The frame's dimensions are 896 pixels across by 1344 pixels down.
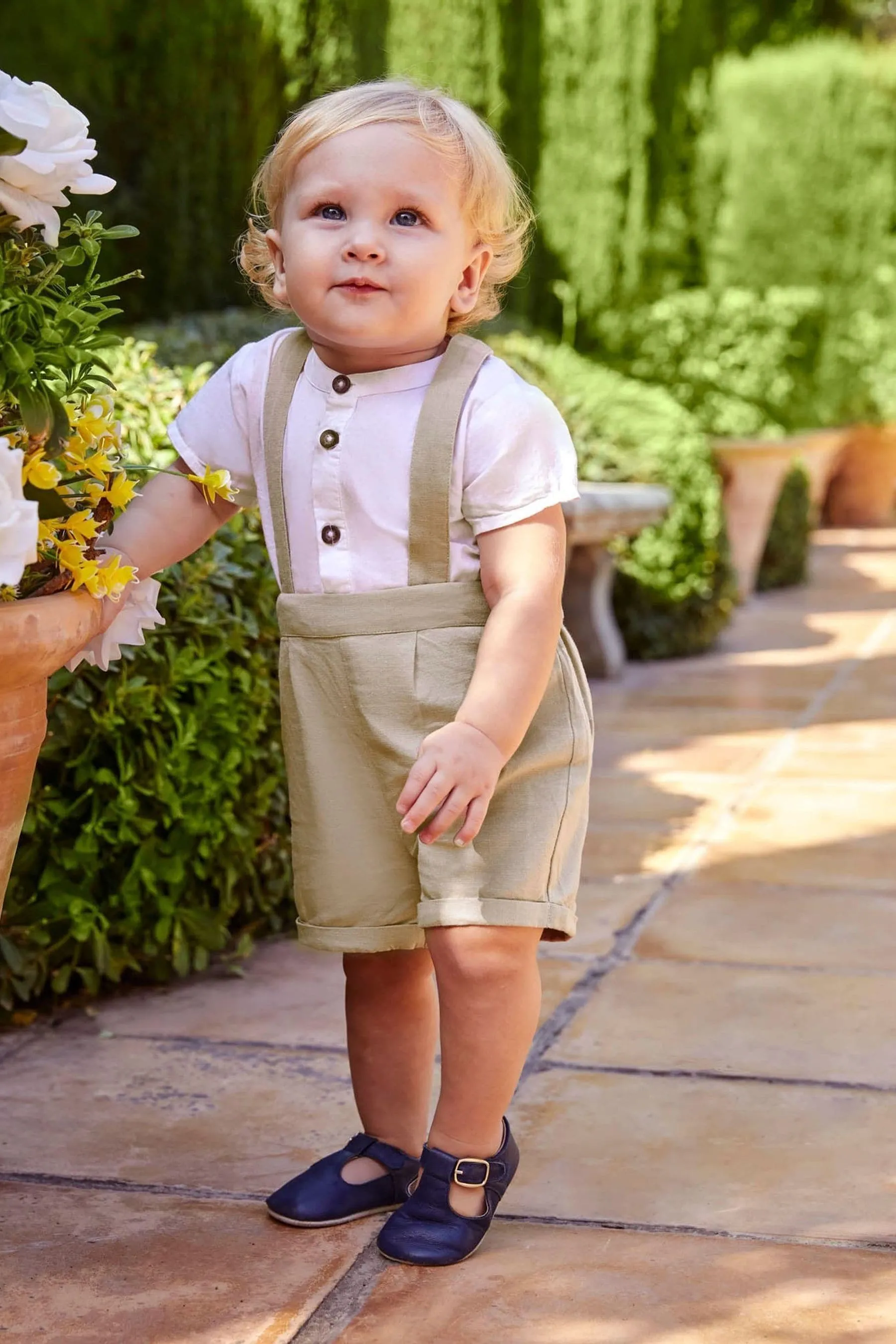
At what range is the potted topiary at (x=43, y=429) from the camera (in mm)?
1473

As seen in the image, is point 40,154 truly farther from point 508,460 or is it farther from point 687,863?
point 687,863

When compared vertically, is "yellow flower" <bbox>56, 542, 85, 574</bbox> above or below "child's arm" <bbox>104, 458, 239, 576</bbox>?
above

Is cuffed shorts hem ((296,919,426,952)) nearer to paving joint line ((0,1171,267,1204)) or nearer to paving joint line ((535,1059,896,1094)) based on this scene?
paving joint line ((0,1171,267,1204))

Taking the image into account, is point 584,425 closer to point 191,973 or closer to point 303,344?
point 191,973

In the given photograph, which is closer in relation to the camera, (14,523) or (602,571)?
(14,523)

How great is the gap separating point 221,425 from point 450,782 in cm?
55

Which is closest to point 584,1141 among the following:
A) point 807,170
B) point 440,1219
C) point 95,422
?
point 440,1219

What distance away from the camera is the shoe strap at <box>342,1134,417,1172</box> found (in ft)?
6.72

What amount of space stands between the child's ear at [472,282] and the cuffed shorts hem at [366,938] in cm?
73

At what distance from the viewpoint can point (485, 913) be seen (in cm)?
185

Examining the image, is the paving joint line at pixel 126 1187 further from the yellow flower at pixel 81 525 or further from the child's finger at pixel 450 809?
the yellow flower at pixel 81 525

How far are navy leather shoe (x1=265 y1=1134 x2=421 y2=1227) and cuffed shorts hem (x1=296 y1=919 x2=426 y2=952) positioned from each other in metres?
0.30

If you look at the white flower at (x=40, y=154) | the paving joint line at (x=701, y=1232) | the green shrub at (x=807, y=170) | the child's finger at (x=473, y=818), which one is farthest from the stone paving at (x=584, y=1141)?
the green shrub at (x=807, y=170)

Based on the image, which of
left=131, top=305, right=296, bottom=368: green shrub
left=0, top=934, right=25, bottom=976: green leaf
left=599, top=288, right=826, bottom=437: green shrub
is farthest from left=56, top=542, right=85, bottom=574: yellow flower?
left=599, top=288, right=826, bottom=437: green shrub
